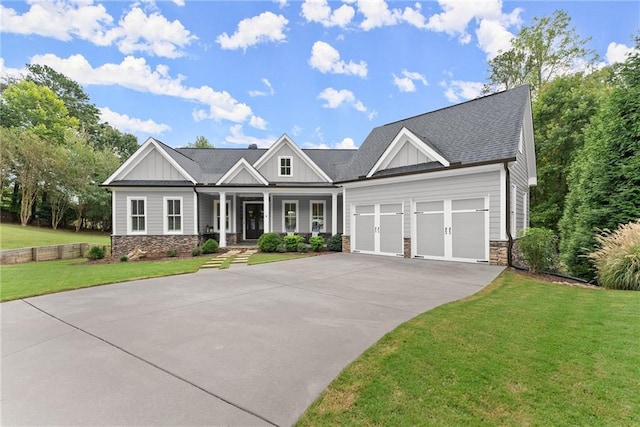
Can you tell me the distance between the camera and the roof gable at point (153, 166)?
607 inches

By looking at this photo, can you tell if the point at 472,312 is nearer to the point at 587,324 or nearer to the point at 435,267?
the point at 587,324

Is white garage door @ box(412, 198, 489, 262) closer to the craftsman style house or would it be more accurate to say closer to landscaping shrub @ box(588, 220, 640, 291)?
the craftsman style house

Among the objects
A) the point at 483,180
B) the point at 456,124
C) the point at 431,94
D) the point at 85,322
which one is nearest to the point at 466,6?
the point at 456,124

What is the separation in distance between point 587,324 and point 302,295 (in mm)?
4727

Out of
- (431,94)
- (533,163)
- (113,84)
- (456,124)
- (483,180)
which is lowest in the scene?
(483,180)

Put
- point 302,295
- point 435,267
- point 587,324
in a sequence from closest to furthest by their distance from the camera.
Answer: point 587,324, point 302,295, point 435,267

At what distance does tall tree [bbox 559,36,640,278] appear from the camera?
28.4ft

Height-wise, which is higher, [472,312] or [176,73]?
[176,73]

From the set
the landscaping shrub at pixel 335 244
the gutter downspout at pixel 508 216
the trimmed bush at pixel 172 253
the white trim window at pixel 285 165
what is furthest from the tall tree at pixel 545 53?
the trimmed bush at pixel 172 253

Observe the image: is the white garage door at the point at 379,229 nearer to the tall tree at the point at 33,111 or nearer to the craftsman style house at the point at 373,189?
the craftsman style house at the point at 373,189

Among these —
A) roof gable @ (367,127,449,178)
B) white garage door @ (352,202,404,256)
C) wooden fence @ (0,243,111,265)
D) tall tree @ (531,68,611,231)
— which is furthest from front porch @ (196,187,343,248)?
tall tree @ (531,68,611,231)

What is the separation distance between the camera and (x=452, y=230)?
10797 mm

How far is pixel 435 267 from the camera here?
382 inches

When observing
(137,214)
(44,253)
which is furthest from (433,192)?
(44,253)
